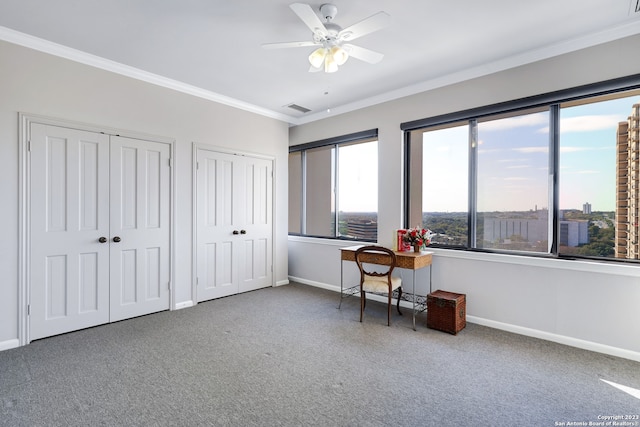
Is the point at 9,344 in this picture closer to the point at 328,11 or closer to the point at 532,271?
the point at 328,11

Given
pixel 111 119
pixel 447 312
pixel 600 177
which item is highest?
pixel 111 119

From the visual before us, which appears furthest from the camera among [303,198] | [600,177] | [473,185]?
[303,198]

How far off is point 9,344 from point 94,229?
1.20 meters

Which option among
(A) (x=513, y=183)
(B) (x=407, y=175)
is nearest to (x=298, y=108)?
(B) (x=407, y=175)

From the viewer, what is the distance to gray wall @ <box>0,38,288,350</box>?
112 inches

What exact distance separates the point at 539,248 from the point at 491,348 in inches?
45.4

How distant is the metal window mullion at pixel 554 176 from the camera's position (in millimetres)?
3092

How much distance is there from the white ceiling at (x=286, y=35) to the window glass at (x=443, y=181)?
25.8 inches

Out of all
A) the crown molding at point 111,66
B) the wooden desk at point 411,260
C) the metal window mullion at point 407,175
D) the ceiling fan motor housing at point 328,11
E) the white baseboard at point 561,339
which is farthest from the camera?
the metal window mullion at point 407,175

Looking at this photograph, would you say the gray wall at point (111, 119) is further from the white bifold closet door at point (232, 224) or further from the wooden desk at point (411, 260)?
the wooden desk at point (411, 260)

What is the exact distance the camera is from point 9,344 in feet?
9.30

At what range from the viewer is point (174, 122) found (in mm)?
3949

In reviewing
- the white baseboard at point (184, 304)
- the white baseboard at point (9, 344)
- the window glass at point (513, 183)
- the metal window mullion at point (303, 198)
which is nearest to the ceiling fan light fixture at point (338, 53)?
the window glass at point (513, 183)

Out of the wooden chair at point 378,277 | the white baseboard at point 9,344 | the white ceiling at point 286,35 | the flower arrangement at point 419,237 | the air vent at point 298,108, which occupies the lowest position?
the white baseboard at point 9,344
